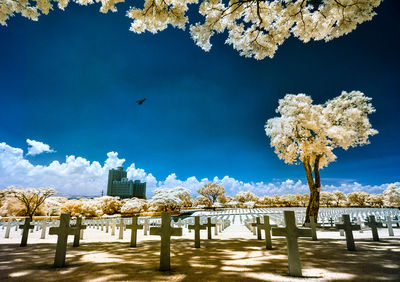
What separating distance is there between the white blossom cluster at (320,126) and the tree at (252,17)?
736cm

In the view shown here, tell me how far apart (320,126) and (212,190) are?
47.0 m

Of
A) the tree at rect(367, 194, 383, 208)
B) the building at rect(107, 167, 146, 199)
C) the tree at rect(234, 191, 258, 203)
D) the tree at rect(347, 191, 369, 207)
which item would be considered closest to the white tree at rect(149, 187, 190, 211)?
the tree at rect(234, 191, 258, 203)

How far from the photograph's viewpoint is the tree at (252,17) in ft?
15.2

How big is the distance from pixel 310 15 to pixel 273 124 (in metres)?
8.56

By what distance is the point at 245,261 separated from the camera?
12.0 ft

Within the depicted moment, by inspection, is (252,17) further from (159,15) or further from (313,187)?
(313,187)

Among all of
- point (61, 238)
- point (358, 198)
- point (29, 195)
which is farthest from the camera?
point (358, 198)

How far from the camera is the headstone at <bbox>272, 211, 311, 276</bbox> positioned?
2.70 meters

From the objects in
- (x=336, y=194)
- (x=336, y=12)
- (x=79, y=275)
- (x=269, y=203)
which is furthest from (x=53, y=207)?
(x=336, y=194)

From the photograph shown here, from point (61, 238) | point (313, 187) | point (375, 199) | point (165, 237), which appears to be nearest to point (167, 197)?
point (313, 187)

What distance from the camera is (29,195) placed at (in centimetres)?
2405

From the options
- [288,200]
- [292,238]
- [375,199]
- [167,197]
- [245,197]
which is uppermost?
[292,238]

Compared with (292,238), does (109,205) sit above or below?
below

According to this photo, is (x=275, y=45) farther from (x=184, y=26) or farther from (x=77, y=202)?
(x=77, y=202)
